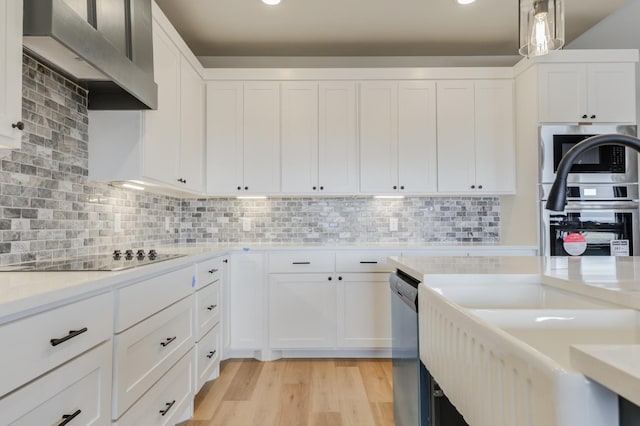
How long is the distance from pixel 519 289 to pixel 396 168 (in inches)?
86.7

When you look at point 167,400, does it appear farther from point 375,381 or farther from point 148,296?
point 375,381

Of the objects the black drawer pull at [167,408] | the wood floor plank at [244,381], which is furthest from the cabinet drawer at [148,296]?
the wood floor plank at [244,381]

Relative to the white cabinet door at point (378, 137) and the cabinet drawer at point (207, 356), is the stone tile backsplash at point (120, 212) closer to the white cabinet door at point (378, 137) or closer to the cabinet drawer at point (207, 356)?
the white cabinet door at point (378, 137)

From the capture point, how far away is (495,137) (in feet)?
10.9

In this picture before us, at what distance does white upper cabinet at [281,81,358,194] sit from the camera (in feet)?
10.8

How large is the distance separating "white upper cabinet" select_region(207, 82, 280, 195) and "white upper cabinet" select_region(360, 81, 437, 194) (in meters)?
0.79

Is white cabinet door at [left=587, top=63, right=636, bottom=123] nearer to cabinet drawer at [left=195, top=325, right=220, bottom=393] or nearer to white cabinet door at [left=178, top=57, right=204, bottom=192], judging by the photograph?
white cabinet door at [left=178, top=57, right=204, bottom=192]

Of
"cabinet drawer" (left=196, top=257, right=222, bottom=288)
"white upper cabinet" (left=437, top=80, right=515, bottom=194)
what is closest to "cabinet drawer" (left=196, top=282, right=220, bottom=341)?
"cabinet drawer" (left=196, top=257, right=222, bottom=288)

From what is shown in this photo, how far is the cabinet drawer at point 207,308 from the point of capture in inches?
88.7

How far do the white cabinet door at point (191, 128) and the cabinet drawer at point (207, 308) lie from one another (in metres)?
0.81

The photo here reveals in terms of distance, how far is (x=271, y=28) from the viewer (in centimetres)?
315

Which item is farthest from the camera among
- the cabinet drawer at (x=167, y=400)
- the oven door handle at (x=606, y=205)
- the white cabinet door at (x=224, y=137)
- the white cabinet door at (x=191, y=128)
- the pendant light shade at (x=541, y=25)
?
the white cabinet door at (x=224, y=137)

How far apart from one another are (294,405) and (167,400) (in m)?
0.80

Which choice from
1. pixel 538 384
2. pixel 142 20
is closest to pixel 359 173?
pixel 142 20
